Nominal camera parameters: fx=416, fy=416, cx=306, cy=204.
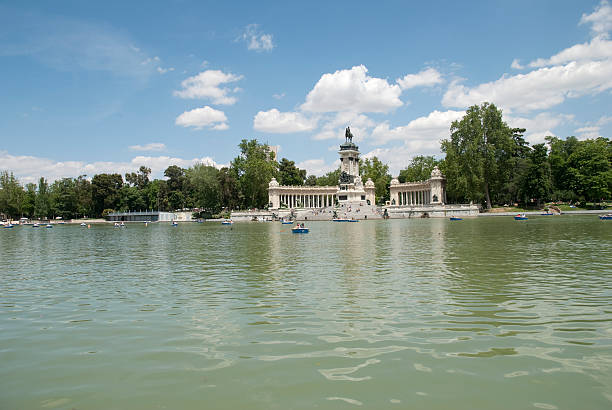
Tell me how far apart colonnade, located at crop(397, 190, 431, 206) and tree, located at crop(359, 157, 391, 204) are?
5779 mm

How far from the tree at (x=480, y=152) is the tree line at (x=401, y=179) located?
0.19 metres

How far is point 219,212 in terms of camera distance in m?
110

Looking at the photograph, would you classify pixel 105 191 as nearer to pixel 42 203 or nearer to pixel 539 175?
pixel 42 203

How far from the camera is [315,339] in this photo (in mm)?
8367

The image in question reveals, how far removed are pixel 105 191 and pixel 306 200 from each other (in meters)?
56.0

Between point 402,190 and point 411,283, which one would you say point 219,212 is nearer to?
point 402,190

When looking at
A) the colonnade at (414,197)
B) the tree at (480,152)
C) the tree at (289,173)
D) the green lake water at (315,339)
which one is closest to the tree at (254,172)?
the tree at (289,173)

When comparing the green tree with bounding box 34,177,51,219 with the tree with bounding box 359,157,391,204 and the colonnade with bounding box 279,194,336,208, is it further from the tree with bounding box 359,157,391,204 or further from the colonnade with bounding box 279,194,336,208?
the tree with bounding box 359,157,391,204

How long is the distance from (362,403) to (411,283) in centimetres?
882

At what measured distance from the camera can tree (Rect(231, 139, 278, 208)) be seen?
101688 millimetres

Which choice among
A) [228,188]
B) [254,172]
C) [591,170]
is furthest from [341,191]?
[591,170]

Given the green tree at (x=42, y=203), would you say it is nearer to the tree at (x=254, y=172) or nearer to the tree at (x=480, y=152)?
the tree at (x=254, y=172)

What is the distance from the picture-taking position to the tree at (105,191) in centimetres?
11506

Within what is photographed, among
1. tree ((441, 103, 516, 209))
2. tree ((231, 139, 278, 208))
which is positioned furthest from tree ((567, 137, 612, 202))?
tree ((231, 139, 278, 208))
